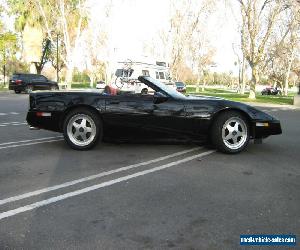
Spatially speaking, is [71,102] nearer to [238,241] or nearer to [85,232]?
[85,232]

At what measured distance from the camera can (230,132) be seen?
634 cm

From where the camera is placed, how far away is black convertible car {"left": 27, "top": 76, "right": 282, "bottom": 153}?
248 inches

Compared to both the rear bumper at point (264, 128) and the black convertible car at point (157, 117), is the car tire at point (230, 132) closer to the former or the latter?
the black convertible car at point (157, 117)

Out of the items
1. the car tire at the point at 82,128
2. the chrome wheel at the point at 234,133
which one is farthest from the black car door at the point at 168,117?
the car tire at the point at 82,128

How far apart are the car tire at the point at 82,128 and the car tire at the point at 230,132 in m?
1.87

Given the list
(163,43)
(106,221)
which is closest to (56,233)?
(106,221)

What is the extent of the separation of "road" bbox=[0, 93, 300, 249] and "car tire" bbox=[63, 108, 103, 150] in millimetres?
203

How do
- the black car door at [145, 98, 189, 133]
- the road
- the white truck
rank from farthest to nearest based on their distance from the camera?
the white truck → the black car door at [145, 98, 189, 133] → the road

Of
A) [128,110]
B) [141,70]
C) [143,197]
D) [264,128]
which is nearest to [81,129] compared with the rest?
[128,110]

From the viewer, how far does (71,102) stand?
6371mm

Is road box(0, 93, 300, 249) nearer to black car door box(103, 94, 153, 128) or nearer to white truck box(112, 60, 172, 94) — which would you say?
black car door box(103, 94, 153, 128)

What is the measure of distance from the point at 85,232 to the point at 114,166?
2.24 meters

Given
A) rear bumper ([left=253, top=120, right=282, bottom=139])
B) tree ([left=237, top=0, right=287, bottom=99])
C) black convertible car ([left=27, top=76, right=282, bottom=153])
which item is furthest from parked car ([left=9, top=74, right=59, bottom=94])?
rear bumper ([left=253, top=120, right=282, bottom=139])

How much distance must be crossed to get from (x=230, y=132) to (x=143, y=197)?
9.07ft
